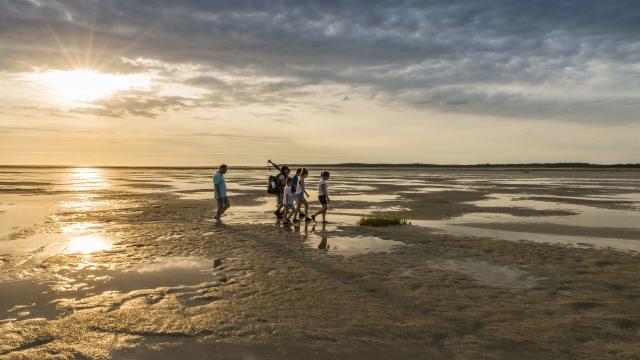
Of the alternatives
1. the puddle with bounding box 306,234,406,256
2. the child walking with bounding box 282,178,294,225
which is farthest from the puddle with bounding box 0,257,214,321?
the child walking with bounding box 282,178,294,225

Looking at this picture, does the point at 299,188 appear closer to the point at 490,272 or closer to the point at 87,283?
the point at 490,272

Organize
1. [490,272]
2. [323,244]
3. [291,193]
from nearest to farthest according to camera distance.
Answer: [490,272], [323,244], [291,193]

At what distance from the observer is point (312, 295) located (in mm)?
8297

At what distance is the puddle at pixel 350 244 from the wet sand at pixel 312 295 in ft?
0.21

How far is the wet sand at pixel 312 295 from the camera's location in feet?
19.8

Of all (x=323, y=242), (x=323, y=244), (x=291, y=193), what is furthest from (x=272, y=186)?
(x=323, y=244)

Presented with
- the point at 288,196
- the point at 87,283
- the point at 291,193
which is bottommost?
the point at 87,283

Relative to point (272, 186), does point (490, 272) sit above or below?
below

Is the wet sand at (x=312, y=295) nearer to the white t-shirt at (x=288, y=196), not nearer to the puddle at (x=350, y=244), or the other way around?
the puddle at (x=350, y=244)

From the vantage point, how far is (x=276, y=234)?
607 inches

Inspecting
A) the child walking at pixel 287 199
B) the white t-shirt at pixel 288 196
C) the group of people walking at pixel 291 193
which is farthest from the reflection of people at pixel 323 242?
the white t-shirt at pixel 288 196

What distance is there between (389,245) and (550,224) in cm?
→ 910

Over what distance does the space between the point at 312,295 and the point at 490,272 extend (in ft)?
14.5

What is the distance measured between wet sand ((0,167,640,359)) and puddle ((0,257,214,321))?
0.04m
